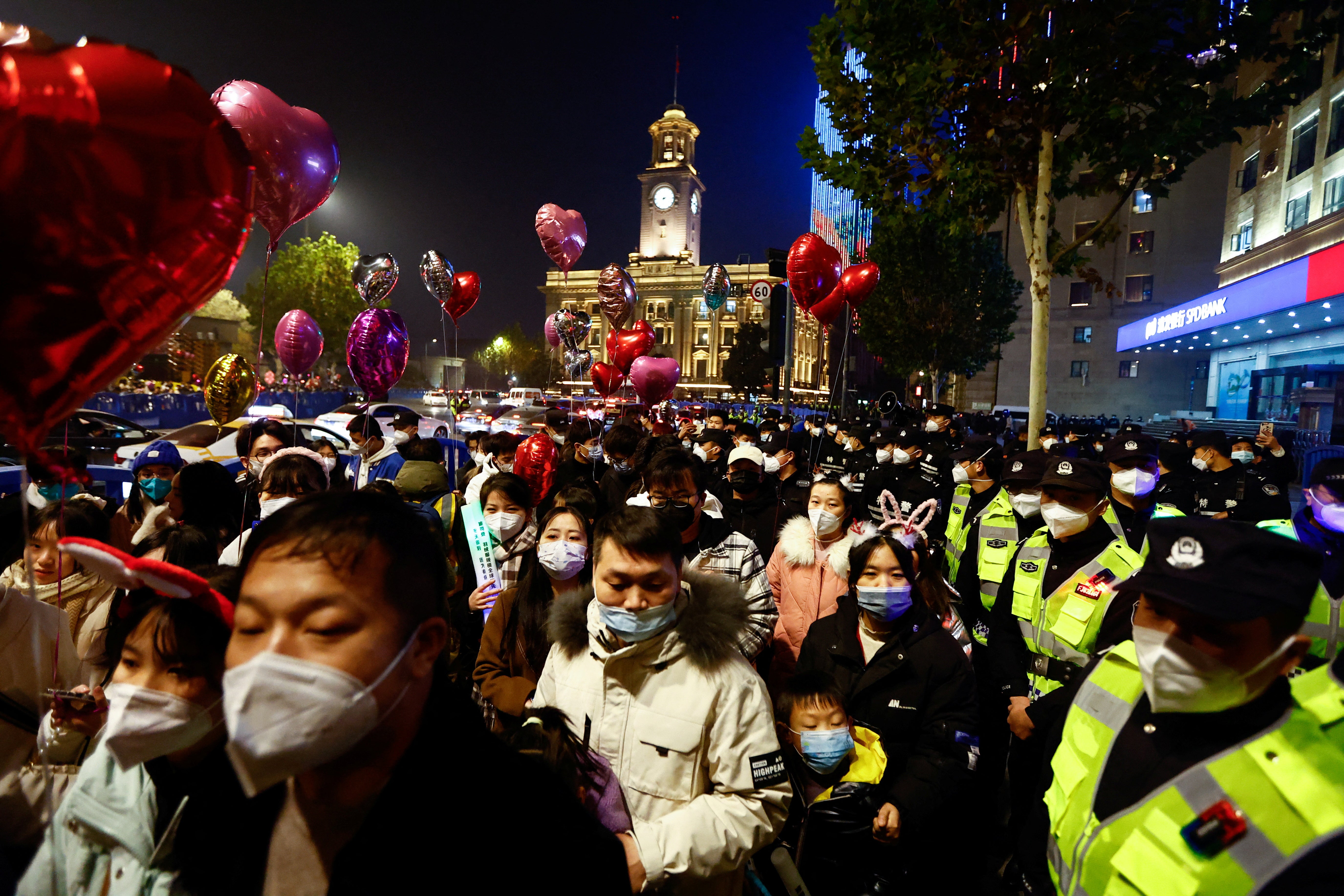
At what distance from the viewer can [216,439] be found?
9.61 metres

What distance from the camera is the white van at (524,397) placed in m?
30.9

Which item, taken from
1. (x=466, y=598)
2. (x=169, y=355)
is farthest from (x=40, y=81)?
(x=169, y=355)

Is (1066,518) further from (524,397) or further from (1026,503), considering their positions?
(524,397)

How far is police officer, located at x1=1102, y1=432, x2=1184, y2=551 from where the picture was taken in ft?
15.2

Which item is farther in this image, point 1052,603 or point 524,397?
point 524,397

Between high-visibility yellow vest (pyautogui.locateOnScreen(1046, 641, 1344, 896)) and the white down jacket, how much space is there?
764 millimetres

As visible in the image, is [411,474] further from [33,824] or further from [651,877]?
[651,877]

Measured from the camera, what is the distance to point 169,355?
27656 mm

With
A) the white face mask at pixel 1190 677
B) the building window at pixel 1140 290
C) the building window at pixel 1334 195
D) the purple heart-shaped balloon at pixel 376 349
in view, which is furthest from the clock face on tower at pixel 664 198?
the white face mask at pixel 1190 677

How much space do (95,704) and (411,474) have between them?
12.3 ft

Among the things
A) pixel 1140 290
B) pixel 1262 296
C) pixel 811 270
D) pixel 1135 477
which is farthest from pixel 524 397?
pixel 1140 290

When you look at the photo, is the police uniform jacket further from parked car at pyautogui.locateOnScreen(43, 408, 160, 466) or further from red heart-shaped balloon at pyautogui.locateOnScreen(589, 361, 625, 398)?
parked car at pyautogui.locateOnScreen(43, 408, 160, 466)

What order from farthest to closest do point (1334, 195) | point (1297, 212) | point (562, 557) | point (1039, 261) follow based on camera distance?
1. point (1297, 212)
2. point (1334, 195)
3. point (1039, 261)
4. point (562, 557)

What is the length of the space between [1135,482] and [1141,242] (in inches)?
1731
